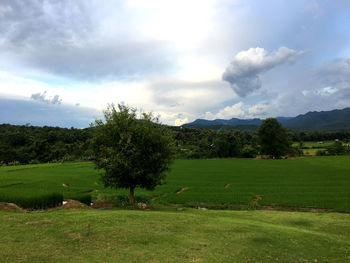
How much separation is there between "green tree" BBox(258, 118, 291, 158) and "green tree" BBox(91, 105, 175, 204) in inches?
3018

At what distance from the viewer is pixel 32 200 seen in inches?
735

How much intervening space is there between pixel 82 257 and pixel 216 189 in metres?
28.1

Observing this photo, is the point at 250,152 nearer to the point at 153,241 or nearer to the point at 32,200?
the point at 32,200

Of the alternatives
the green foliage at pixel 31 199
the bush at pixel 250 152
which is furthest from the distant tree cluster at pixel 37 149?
the green foliage at pixel 31 199

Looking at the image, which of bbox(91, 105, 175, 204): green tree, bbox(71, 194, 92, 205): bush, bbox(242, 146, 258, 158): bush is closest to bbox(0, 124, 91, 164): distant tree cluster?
bbox(242, 146, 258, 158): bush

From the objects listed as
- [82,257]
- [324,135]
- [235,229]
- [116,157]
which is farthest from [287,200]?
[324,135]

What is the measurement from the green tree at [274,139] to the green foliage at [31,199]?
84.2 metres

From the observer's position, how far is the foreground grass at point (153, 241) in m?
7.99

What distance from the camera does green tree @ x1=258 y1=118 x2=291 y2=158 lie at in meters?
86.3

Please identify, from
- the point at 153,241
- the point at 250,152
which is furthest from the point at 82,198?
the point at 250,152

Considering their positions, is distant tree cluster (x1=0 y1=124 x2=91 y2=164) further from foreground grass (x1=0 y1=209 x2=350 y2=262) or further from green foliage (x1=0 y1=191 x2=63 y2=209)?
foreground grass (x1=0 y1=209 x2=350 y2=262)

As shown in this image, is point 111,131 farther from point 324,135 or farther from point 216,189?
point 324,135

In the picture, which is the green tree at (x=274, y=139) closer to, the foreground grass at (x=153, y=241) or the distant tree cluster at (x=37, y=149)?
the distant tree cluster at (x=37, y=149)

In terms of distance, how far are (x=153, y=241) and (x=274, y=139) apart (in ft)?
287
